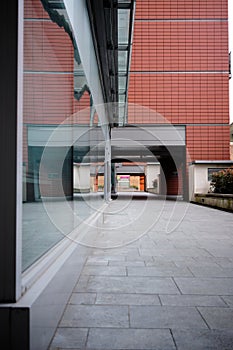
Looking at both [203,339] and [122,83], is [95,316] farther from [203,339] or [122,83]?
[122,83]

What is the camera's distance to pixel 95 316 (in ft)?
8.60

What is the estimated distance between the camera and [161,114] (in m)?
21.5

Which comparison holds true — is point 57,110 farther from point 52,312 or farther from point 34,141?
point 52,312

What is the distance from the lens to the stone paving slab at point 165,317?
2.46m

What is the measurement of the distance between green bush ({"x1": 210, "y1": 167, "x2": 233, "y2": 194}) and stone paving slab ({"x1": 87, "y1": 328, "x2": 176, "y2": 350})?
45.6 ft

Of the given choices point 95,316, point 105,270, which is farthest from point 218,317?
point 105,270

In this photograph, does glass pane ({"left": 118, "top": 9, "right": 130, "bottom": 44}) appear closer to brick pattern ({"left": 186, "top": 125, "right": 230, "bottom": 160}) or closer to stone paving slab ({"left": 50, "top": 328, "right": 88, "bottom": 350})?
stone paving slab ({"left": 50, "top": 328, "right": 88, "bottom": 350})

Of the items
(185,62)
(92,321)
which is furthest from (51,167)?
(185,62)

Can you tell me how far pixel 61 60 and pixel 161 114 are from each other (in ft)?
62.4

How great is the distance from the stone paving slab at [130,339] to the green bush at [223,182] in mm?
13894

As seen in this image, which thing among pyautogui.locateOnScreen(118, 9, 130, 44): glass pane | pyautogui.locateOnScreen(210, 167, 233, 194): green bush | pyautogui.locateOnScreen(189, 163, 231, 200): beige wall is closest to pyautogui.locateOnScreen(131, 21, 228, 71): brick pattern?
pyautogui.locateOnScreen(189, 163, 231, 200): beige wall

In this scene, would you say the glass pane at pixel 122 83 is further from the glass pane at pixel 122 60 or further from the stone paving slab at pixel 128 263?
the stone paving slab at pixel 128 263

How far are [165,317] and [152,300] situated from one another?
0.40 metres

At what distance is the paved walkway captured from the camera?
2.24 meters
